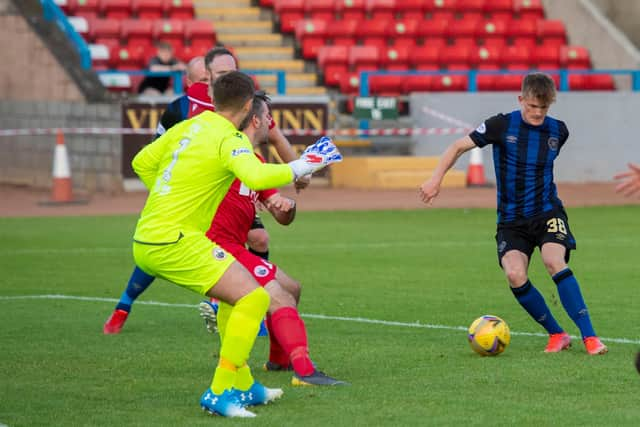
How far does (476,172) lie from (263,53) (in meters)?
5.24

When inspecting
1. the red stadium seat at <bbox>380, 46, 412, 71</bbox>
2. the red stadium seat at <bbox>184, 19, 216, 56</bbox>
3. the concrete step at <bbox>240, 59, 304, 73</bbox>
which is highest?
the red stadium seat at <bbox>184, 19, 216, 56</bbox>

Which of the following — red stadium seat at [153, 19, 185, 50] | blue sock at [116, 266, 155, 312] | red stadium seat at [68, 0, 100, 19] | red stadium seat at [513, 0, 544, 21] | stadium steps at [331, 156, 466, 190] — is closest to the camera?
blue sock at [116, 266, 155, 312]

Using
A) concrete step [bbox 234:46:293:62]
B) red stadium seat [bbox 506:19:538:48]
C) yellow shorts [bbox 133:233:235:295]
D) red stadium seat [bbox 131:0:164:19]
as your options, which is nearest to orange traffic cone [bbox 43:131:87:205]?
red stadium seat [bbox 131:0:164:19]

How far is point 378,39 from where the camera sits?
2723 cm

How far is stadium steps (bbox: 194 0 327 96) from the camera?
26.1 meters

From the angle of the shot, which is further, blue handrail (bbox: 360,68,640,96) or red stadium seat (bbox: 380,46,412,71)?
red stadium seat (bbox: 380,46,412,71)

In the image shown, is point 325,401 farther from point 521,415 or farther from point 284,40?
point 284,40

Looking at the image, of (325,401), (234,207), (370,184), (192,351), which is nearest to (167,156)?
(234,207)

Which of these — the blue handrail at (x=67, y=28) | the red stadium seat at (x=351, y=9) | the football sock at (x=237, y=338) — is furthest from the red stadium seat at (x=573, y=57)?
the football sock at (x=237, y=338)

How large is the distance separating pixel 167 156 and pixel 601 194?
16900 millimetres

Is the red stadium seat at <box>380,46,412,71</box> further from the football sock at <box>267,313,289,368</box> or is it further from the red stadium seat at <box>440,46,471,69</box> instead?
the football sock at <box>267,313,289,368</box>

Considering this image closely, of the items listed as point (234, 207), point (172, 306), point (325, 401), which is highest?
point (234, 207)

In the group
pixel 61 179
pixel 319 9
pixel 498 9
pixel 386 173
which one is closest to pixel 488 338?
pixel 61 179

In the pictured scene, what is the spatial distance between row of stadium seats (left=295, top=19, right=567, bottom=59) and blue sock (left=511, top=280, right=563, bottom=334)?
18.1 metres
